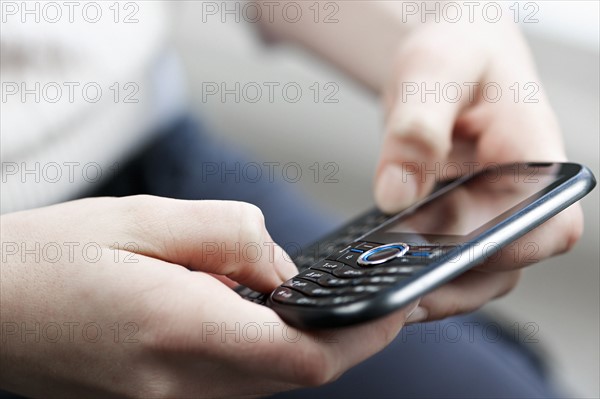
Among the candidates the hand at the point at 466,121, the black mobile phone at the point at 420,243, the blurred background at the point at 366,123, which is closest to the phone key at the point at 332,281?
the black mobile phone at the point at 420,243

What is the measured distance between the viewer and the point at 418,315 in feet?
1.25

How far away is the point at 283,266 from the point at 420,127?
0.16 metres

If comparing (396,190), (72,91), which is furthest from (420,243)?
(72,91)

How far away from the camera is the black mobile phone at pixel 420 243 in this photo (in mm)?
284

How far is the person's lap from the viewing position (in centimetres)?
50

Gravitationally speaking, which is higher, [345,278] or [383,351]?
[345,278]

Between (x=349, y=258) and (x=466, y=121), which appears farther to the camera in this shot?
(x=466, y=121)

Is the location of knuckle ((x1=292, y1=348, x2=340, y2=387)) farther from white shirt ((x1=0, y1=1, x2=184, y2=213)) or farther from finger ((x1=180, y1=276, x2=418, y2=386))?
white shirt ((x1=0, y1=1, x2=184, y2=213))

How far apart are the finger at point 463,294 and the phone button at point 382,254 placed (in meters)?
0.05

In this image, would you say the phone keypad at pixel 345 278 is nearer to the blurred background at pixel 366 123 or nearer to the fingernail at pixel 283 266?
the fingernail at pixel 283 266

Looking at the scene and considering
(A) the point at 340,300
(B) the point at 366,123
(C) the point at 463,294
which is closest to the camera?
(A) the point at 340,300

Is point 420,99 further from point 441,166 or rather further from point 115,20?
point 115,20

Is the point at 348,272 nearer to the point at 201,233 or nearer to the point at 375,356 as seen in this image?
the point at 201,233

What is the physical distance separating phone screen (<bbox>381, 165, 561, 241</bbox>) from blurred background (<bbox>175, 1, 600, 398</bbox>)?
0.27 metres
